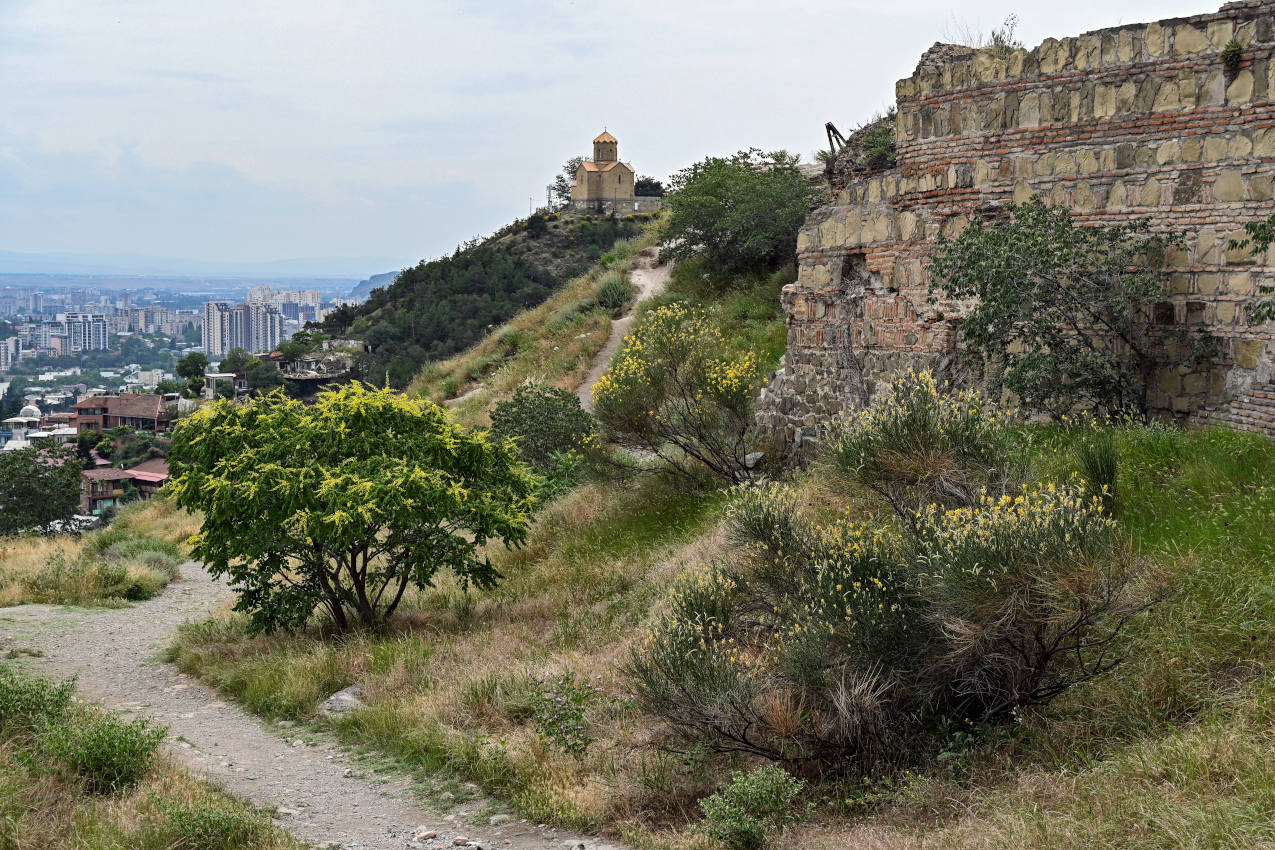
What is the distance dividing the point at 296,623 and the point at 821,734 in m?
6.11

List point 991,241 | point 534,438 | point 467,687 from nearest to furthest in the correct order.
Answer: point 467,687 < point 991,241 < point 534,438

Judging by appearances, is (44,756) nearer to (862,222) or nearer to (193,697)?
(193,697)

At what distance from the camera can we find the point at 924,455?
23.0ft

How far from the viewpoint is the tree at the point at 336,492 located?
30.9 feet

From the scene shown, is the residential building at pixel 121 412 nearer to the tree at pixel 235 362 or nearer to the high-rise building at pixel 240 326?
the tree at pixel 235 362

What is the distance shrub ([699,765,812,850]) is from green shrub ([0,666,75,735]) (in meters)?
4.78

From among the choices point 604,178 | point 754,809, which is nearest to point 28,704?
point 754,809

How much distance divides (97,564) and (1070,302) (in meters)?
13.0

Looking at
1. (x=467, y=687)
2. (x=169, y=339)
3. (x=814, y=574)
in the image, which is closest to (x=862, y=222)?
(x=814, y=574)

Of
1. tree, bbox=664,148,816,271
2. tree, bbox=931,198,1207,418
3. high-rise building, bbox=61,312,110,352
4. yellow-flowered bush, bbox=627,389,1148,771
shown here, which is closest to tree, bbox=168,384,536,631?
yellow-flowered bush, bbox=627,389,1148,771

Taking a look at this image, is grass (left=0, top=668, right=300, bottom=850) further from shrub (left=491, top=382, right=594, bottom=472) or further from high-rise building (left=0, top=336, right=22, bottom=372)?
high-rise building (left=0, top=336, right=22, bottom=372)

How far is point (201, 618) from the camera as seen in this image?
484 inches

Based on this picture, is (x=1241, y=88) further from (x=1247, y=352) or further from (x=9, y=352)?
(x=9, y=352)

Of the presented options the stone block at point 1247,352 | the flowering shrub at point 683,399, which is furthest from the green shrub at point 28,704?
the stone block at point 1247,352
